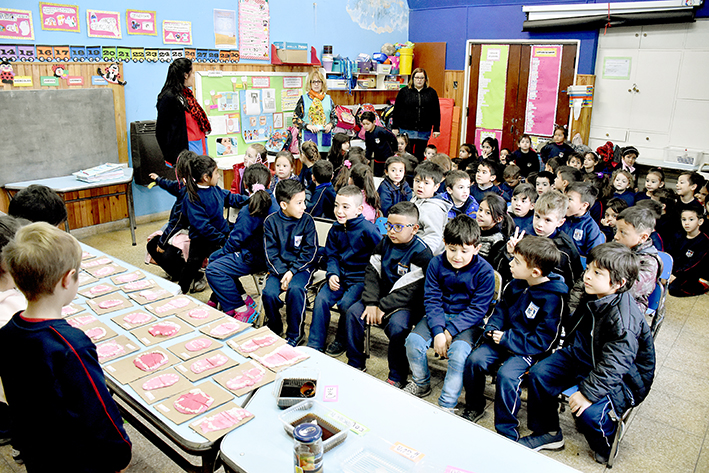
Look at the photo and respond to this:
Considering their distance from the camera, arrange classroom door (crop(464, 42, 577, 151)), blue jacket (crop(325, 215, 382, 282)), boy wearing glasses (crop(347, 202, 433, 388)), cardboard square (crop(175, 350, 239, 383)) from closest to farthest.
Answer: cardboard square (crop(175, 350, 239, 383))
boy wearing glasses (crop(347, 202, 433, 388))
blue jacket (crop(325, 215, 382, 282))
classroom door (crop(464, 42, 577, 151))

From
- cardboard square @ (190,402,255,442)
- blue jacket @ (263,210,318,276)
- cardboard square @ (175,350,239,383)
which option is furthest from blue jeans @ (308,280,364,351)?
cardboard square @ (190,402,255,442)

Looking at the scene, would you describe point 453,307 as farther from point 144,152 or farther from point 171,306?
point 144,152

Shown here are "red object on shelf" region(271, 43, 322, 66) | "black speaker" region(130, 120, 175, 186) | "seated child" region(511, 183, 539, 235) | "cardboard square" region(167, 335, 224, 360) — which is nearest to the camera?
"cardboard square" region(167, 335, 224, 360)

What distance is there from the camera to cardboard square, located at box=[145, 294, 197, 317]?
243cm

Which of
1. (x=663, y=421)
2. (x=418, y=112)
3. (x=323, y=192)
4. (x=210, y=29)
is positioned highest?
(x=210, y=29)

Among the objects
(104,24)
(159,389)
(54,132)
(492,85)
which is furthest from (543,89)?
(159,389)

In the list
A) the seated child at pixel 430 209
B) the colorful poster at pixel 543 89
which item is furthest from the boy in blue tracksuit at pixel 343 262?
the colorful poster at pixel 543 89

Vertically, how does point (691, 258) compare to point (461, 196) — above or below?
below

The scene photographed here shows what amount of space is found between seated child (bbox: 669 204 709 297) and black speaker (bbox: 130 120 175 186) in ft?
16.9

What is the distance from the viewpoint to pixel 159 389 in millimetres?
1859

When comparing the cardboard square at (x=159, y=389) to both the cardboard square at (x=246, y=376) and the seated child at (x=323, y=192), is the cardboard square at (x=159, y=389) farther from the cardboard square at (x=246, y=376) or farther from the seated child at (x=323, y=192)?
the seated child at (x=323, y=192)

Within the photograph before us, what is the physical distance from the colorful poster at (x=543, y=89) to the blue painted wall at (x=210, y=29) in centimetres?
249

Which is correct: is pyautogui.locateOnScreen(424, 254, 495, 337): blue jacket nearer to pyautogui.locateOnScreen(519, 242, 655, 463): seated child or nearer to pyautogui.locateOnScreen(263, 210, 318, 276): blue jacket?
pyautogui.locateOnScreen(519, 242, 655, 463): seated child

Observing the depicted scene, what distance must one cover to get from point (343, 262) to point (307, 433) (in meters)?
1.92
